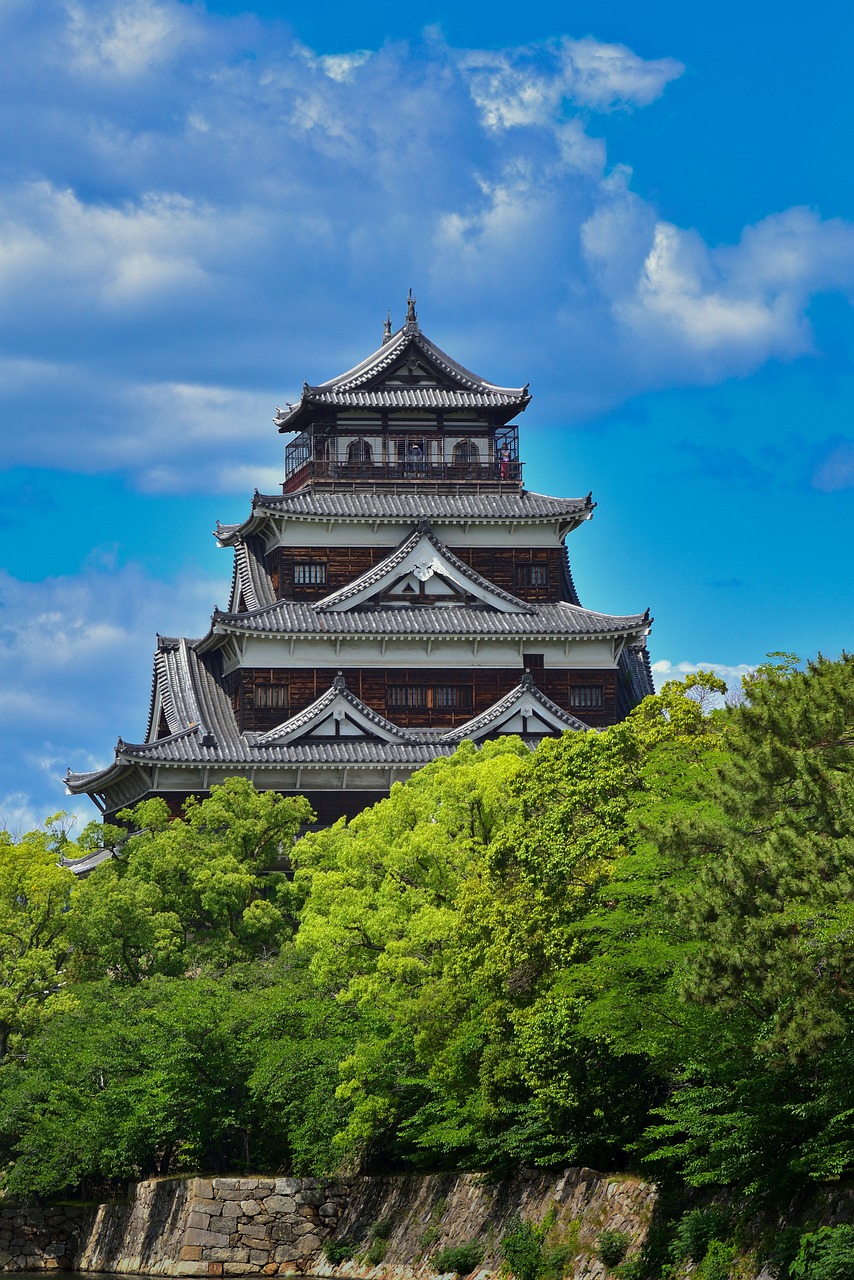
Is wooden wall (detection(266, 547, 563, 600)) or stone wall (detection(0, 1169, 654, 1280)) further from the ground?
wooden wall (detection(266, 547, 563, 600))

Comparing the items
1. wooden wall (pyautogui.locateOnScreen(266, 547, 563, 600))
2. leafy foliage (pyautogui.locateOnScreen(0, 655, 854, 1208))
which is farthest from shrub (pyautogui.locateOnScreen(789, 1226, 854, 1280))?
wooden wall (pyautogui.locateOnScreen(266, 547, 563, 600))

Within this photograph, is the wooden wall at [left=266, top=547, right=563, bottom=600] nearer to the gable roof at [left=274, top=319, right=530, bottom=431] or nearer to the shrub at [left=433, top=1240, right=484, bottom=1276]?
the gable roof at [left=274, top=319, right=530, bottom=431]

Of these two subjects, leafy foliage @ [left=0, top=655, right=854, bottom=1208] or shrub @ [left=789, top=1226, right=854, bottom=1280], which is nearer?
shrub @ [left=789, top=1226, right=854, bottom=1280]

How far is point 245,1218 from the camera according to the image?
122 ft

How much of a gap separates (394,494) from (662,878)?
3742 centimetres

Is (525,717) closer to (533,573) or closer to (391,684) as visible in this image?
(391,684)

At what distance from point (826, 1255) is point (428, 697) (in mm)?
38404

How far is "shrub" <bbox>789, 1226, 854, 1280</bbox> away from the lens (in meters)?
21.3

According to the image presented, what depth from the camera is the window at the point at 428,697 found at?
59.4m

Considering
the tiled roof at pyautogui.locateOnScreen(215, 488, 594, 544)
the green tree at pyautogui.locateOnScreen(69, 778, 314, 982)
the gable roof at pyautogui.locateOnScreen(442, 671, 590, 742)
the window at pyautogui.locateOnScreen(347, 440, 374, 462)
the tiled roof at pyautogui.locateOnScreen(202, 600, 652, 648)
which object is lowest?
the green tree at pyautogui.locateOnScreen(69, 778, 314, 982)

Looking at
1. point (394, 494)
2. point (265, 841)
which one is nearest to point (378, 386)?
point (394, 494)

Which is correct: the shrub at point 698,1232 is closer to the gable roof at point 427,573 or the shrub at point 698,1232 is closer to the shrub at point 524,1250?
the shrub at point 524,1250

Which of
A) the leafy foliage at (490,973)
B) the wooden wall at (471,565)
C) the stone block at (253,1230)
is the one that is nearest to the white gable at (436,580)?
the wooden wall at (471,565)

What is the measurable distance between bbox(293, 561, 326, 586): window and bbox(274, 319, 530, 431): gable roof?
16.5 feet
